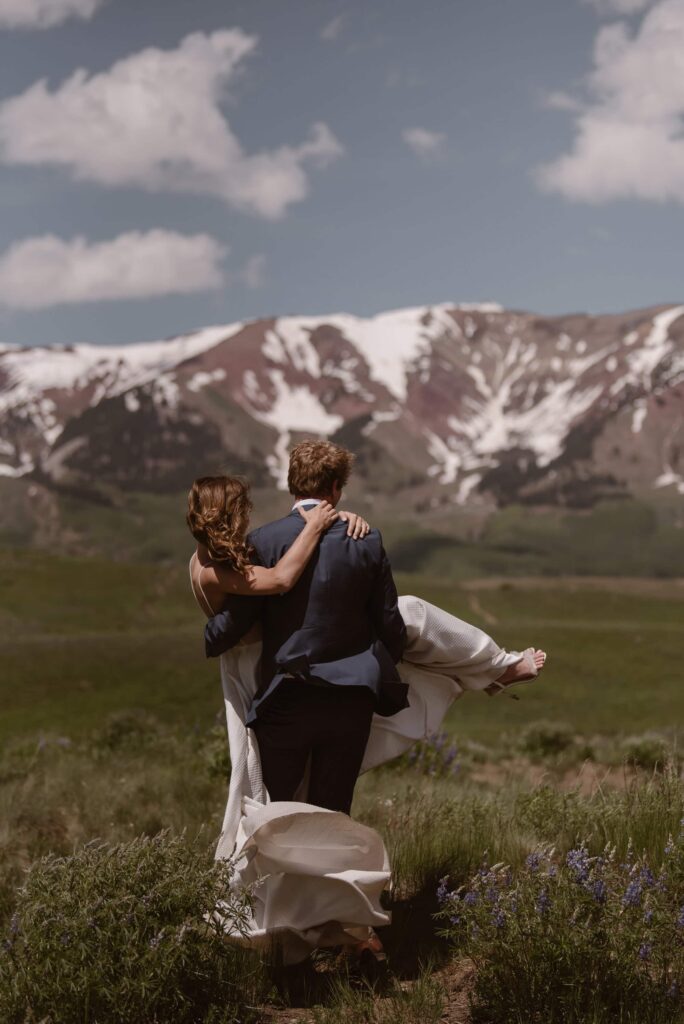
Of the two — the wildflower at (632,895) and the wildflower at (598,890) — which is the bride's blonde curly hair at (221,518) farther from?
the wildflower at (632,895)

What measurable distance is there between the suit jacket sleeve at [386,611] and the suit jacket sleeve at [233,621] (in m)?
0.67

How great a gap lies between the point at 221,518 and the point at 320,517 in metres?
0.56

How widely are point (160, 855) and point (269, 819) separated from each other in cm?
58

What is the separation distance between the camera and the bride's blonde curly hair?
571cm

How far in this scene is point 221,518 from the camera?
577cm

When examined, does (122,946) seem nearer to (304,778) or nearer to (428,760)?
(304,778)

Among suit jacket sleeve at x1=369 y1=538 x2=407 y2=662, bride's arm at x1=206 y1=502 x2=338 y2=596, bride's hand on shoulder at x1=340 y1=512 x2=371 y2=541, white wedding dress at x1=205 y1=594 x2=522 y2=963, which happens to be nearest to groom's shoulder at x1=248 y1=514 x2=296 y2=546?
bride's arm at x1=206 y1=502 x2=338 y2=596

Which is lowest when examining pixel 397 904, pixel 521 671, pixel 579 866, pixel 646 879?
pixel 397 904

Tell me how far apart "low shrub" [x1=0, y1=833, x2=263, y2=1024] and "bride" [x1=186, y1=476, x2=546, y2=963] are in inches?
16.2

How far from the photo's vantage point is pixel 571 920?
4523 millimetres

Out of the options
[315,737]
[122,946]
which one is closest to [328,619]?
[315,737]

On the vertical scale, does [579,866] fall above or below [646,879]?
above

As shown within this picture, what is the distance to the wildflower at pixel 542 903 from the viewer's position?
4578mm

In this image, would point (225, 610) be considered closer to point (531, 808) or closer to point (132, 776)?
point (531, 808)
